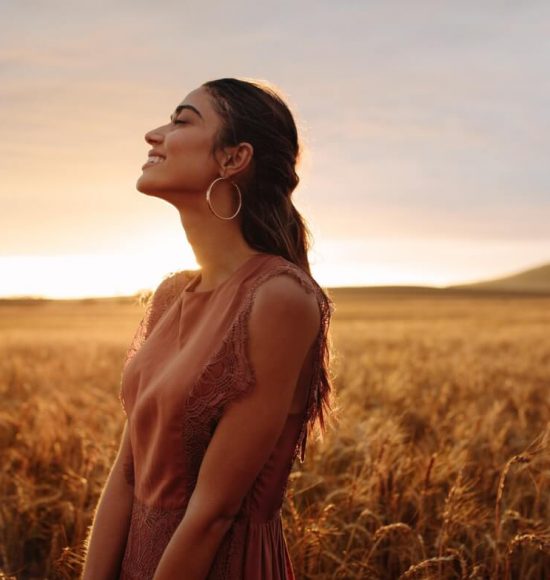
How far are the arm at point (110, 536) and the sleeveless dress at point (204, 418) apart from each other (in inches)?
2.4

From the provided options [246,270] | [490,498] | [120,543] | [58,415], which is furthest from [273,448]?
[58,415]

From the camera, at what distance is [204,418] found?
166 cm

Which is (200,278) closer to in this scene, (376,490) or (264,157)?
(264,157)

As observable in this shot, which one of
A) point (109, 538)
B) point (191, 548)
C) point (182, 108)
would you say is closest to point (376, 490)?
point (109, 538)

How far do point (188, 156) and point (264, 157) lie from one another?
0.62ft

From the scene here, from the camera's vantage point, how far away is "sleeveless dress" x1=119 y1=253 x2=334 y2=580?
5.44ft

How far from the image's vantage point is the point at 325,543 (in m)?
3.03

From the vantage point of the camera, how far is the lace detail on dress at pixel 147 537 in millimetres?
1787

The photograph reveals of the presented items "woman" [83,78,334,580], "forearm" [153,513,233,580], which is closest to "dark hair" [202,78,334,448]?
"woman" [83,78,334,580]

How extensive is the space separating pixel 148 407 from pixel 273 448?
321mm

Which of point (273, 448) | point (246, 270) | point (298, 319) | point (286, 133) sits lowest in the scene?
point (273, 448)

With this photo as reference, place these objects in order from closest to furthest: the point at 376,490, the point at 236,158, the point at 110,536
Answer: the point at 236,158 < the point at 110,536 < the point at 376,490

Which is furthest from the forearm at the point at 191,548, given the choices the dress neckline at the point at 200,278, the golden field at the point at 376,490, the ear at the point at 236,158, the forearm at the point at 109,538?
the ear at the point at 236,158

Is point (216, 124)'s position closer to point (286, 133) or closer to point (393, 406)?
point (286, 133)
